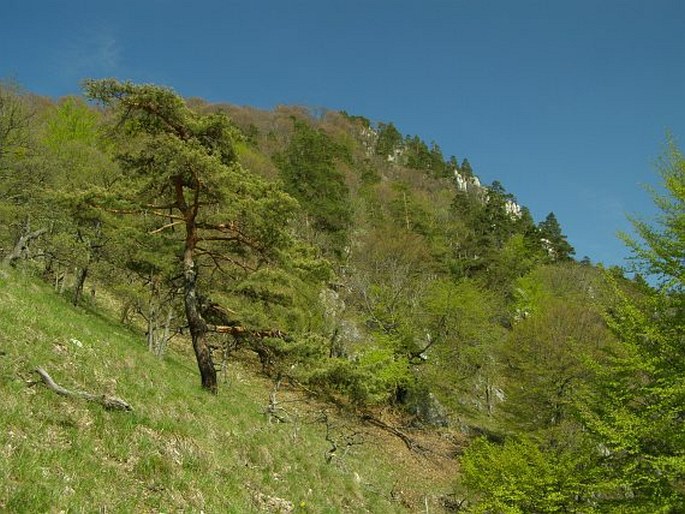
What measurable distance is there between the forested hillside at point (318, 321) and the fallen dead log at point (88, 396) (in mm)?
561

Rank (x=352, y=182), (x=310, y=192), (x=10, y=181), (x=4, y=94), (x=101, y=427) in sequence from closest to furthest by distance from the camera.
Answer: (x=101, y=427)
(x=10, y=181)
(x=4, y=94)
(x=310, y=192)
(x=352, y=182)

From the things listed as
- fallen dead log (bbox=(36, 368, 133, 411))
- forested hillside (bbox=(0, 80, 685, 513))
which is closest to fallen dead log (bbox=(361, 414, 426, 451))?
forested hillside (bbox=(0, 80, 685, 513))

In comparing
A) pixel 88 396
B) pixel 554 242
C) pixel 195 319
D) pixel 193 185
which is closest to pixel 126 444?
pixel 88 396

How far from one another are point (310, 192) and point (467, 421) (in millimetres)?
25521

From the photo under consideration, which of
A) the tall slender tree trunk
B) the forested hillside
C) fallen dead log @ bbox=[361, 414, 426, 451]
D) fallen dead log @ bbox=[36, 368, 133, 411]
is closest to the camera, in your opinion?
fallen dead log @ bbox=[36, 368, 133, 411]

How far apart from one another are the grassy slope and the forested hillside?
6.7 inches

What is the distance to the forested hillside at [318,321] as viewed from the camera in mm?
14867

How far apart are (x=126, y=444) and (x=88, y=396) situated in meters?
1.10

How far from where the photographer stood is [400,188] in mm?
72938

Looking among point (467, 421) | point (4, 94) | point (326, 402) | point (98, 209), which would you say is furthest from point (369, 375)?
point (467, 421)

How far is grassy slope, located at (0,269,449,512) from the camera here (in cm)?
648

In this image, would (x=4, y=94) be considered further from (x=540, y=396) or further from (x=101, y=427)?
(x=540, y=396)

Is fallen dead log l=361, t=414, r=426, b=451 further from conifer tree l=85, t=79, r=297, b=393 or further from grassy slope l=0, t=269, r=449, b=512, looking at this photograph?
conifer tree l=85, t=79, r=297, b=393

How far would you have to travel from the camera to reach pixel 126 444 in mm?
8188
